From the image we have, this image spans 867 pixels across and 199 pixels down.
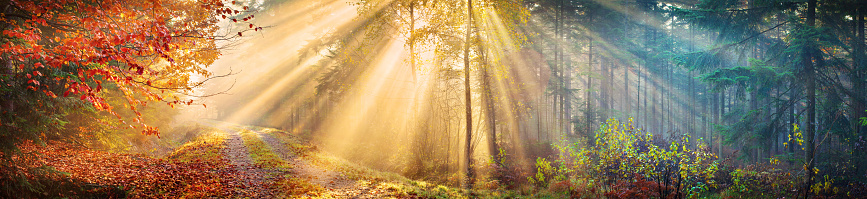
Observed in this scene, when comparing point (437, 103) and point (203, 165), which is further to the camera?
point (437, 103)

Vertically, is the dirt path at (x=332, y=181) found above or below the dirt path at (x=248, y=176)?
below

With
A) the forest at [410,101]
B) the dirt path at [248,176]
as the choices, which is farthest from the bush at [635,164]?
the dirt path at [248,176]

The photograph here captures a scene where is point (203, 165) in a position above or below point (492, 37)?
below

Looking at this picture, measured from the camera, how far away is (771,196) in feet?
36.0

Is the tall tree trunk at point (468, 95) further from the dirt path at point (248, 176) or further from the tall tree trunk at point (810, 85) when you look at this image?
the tall tree trunk at point (810, 85)

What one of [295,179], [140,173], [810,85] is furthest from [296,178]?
[810,85]

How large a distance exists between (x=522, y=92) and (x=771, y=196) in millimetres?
9947

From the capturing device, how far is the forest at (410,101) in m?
5.86

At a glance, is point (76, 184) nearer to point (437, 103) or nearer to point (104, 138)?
point (104, 138)

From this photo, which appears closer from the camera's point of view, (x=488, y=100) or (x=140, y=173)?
(x=140, y=173)

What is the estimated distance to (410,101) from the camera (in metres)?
14.7

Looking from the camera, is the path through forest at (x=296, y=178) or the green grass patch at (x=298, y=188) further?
the path through forest at (x=296, y=178)

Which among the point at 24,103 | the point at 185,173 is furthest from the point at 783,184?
the point at 24,103

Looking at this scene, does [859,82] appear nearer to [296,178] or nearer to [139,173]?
[296,178]
